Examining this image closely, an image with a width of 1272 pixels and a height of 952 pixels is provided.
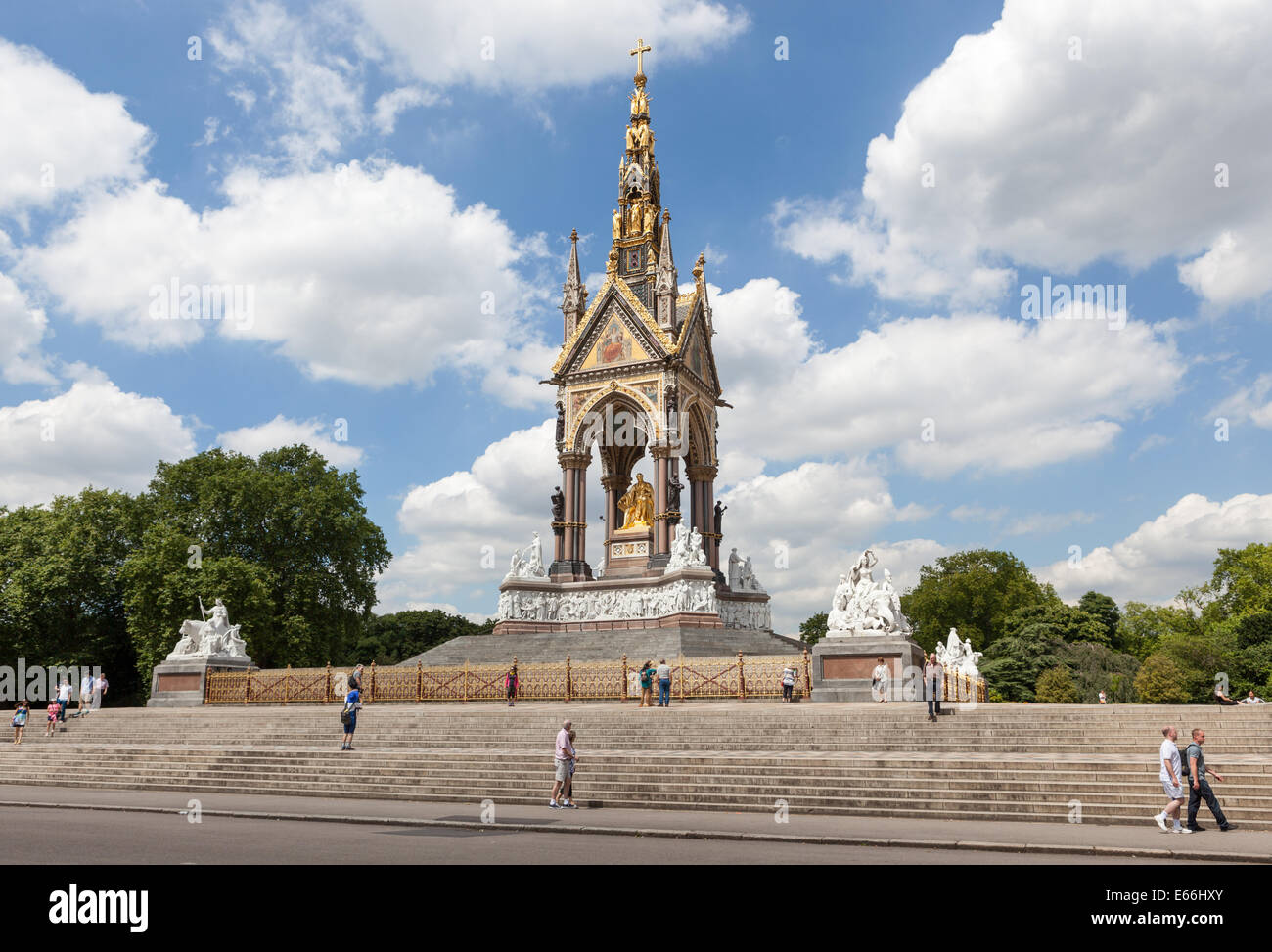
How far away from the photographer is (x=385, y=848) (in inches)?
391

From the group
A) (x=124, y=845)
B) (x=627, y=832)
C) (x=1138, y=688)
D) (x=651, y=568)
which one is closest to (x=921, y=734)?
(x=627, y=832)

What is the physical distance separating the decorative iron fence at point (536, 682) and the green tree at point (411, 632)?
1740 inches

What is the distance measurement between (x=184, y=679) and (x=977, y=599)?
51839 millimetres

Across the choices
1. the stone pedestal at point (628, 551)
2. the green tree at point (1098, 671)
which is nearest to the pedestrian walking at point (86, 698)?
the stone pedestal at point (628, 551)

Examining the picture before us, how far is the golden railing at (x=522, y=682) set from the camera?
77.1 feet

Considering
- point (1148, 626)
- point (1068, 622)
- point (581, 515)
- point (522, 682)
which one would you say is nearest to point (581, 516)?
point (581, 515)

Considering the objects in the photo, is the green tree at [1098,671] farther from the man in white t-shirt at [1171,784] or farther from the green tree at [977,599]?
the man in white t-shirt at [1171,784]

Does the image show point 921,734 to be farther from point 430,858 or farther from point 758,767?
point 430,858

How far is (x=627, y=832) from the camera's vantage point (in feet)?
38.6

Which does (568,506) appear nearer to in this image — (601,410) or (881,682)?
(601,410)

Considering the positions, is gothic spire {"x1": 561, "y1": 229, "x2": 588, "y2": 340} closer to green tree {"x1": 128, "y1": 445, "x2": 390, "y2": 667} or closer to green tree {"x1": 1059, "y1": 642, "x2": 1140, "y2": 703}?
green tree {"x1": 128, "y1": 445, "x2": 390, "y2": 667}
